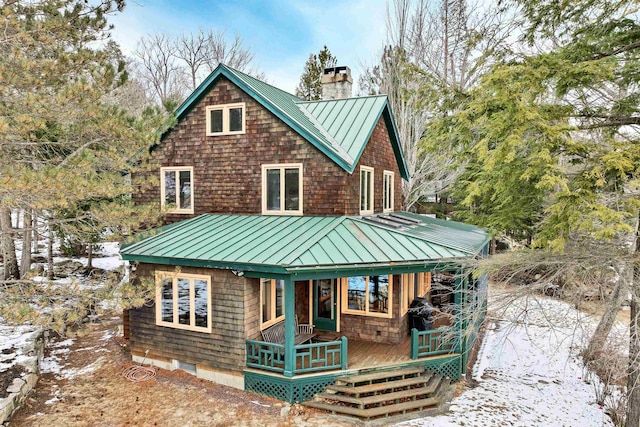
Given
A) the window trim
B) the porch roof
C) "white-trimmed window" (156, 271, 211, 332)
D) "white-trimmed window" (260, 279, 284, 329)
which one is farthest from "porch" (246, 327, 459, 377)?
the porch roof

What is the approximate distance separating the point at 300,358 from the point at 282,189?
479cm

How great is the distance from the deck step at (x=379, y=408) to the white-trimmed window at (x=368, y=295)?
2796mm

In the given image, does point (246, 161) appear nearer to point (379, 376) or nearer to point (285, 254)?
point (285, 254)

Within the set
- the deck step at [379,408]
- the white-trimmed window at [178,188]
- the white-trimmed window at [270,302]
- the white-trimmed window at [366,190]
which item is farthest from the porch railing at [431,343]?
the white-trimmed window at [178,188]

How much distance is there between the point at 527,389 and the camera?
995cm

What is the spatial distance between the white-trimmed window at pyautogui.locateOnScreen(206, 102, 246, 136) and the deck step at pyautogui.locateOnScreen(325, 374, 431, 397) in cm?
771

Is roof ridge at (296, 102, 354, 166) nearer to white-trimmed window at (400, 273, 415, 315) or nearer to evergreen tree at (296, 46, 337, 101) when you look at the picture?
white-trimmed window at (400, 273, 415, 315)

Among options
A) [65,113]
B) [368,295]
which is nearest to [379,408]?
[368,295]

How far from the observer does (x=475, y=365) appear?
448 inches

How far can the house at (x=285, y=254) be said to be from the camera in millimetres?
8789

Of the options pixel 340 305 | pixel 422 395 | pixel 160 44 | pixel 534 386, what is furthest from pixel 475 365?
pixel 160 44

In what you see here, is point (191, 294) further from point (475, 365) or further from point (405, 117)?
point (405, 117)

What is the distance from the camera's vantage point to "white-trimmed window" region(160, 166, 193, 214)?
12.4 metres

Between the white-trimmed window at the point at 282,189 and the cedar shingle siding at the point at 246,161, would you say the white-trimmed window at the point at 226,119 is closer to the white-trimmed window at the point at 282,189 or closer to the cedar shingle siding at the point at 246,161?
the cedar shingle siding at the point at 246,161
